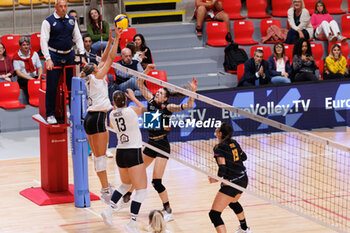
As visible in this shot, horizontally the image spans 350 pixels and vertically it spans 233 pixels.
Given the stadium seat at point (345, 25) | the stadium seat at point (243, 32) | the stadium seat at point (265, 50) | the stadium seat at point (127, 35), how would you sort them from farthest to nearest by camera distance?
the stadium seat at point (345, 25), the stadium seat at point (243, 32), the stadium seat at point (265, 50), the stadium seat at point (127, 35)

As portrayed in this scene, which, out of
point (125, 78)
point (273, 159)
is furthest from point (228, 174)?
point (125, 78)

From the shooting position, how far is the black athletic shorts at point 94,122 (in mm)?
11328

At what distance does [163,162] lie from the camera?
36.9ft

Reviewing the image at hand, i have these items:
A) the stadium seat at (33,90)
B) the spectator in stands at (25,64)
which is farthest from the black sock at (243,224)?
the spectator in stands at (25,64)

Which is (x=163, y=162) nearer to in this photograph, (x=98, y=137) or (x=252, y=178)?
(x=98, y=137)

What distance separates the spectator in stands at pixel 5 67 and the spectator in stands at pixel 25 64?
0.51ft

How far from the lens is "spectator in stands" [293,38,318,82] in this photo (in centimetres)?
1784

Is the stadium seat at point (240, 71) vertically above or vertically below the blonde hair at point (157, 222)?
above

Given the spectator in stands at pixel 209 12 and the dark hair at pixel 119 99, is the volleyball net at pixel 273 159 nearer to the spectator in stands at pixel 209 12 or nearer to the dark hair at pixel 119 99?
the dark hair at pixel 119 99

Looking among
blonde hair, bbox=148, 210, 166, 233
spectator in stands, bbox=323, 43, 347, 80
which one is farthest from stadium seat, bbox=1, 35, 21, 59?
blonde hair, bbox=148, 210, 166, 233

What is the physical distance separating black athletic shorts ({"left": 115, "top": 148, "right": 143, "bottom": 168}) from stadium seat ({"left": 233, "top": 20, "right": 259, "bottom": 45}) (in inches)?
396

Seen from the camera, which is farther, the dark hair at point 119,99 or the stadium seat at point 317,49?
the stadium seat at point 317,49

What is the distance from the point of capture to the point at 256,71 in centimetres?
1761

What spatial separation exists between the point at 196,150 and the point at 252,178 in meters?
2.54
